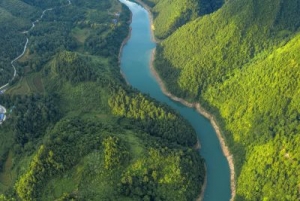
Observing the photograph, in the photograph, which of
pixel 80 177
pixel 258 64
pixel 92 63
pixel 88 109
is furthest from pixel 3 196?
pixel 258 64

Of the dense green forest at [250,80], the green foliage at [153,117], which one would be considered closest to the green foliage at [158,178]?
the green foliage at [153,117]

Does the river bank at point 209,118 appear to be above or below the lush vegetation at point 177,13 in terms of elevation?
below

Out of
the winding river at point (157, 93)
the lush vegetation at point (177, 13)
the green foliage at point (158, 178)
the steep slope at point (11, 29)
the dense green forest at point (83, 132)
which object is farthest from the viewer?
the lush vegetation at point (177, 13)

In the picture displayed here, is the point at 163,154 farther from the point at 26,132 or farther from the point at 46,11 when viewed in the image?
the point at 46,11

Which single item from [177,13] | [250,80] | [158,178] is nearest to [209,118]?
[250,80]

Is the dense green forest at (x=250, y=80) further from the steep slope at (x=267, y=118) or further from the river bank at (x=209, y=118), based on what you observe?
the river bank at (x=209, y=118)
